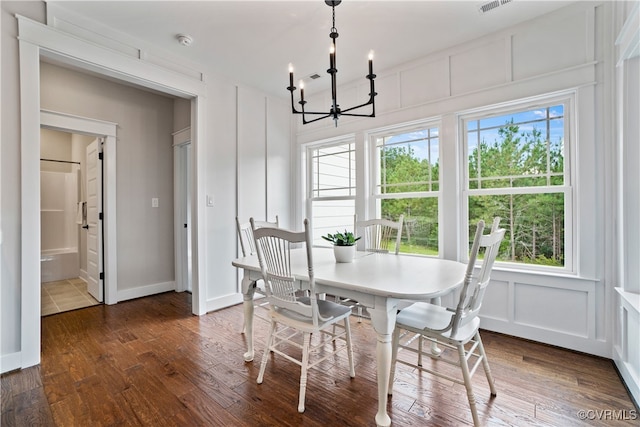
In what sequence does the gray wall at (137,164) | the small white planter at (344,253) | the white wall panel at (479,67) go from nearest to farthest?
the small white planter at (344,253)
the white wall panel at (479,67)
the gray wall at (137,164)

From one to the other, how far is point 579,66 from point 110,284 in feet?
16.7

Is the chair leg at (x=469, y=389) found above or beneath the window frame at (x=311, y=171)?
beneath

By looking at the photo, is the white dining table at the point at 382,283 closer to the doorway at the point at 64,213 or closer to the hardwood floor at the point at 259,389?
the hardwood floor at the point at 259,389

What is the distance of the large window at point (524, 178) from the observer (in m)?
2.50

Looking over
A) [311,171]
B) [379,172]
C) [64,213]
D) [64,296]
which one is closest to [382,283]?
→ [379,172]

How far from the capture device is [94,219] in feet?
12.4

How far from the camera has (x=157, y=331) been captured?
9.20 feet

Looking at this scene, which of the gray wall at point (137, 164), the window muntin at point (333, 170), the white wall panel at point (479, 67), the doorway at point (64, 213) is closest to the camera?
the white wall panel at point (479, 67)

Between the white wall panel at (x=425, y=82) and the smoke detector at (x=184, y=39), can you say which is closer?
the smoke detector at (x=184, y=39)

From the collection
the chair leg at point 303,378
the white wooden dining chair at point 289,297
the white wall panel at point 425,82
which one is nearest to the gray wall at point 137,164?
the white wooden dining chair at point 289,297

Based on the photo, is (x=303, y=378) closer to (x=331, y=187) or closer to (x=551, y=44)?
(x=331, y=187)

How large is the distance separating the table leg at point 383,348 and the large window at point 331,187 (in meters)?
2.38

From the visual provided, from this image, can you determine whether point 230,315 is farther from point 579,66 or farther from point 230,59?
point 579,66

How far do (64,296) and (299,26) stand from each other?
4.31m
